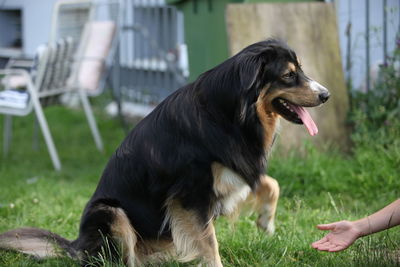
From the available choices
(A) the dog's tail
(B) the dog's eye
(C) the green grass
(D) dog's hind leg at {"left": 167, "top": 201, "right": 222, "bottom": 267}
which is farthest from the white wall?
(B) the dog's eye

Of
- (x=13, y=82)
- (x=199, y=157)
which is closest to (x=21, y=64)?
(x=13, y=82)

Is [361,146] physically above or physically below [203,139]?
below

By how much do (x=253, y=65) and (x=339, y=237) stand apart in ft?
3.13

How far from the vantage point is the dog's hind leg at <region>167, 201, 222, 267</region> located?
10.5 feet

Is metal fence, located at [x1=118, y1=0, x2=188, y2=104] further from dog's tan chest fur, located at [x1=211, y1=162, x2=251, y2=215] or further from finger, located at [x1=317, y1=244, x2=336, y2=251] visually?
finger, located at [x1=317, y1=244, x2=336, y2=251]

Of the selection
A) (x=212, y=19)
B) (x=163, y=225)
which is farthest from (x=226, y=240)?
(x=212, y=19)

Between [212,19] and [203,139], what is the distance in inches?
133

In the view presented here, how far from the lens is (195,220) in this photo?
3174 mm

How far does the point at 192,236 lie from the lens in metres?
3.21

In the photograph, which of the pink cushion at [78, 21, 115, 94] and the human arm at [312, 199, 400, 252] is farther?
the pink cushion at [78, 21, 115, 94]

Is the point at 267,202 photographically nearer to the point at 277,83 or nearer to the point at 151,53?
the point at 277,83

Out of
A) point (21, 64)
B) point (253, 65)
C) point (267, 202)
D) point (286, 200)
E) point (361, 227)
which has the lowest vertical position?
point (286, 200)

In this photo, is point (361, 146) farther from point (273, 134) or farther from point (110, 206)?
point (110, 206)

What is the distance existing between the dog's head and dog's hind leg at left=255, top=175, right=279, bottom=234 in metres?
0.56
